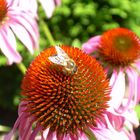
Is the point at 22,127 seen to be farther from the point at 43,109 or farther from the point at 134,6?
the point at 134,6

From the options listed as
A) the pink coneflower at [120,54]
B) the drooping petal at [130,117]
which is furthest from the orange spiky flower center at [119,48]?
the drooping petal at [130,117]

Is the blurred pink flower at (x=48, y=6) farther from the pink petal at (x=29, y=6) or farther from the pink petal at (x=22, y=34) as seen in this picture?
the pink petal at (x=22, y=34)

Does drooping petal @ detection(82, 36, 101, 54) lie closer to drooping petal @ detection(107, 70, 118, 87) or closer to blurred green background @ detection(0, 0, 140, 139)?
drooping petal @ detection(107, 70, 118, 87)

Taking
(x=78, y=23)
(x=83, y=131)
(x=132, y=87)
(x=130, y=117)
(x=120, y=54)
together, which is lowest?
(x=83, y=131)

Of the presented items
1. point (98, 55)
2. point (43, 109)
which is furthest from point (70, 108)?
point (98, 55)

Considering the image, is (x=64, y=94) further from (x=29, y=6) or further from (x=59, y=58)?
(x=29, y=6)

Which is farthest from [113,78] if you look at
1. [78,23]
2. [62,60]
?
[78,23]
